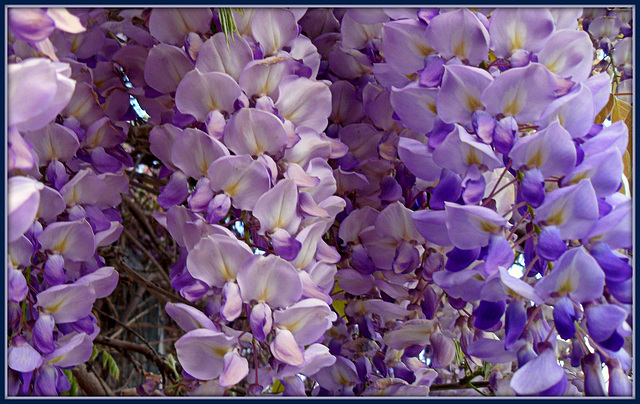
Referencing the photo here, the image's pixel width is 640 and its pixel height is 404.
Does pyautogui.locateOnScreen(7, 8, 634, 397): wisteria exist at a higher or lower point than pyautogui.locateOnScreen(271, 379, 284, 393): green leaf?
higher

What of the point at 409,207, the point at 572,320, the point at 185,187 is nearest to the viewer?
the point at 572,320

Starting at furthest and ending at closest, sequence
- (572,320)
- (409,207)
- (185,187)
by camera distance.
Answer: (409,207), (185,187), (572,320)

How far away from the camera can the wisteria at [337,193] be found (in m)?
0.44

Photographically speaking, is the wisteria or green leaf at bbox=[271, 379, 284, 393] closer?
the wisteria

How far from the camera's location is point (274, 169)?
1.67 feet

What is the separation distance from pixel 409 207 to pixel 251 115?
0.73ft

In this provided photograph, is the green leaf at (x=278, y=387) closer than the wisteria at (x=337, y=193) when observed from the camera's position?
No

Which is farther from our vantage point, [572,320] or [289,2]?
[289,2]

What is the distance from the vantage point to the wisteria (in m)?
0.44

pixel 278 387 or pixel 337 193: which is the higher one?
pixel 337 193

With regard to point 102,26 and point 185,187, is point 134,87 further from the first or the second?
point 185,187

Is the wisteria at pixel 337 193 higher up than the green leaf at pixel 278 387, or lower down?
higher up

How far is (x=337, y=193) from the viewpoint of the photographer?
0.65 metres

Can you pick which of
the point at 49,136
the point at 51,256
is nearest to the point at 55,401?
the point at 51,256
